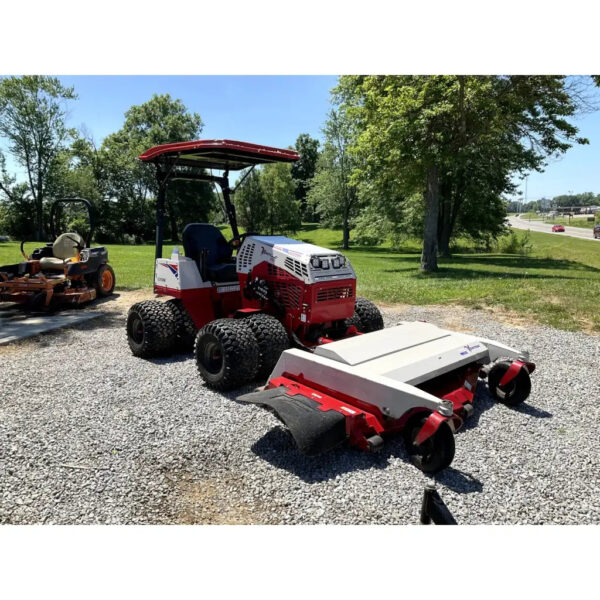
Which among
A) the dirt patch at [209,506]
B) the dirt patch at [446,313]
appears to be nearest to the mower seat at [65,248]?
the dirt patch at [446,313]

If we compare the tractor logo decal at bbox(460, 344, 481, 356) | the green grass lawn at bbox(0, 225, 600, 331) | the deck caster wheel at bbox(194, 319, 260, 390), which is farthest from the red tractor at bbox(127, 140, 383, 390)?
the green grass lawn at bbox(0, 225, 600, 331)

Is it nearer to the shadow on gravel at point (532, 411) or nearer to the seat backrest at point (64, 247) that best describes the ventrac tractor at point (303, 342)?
the shadow on gravel at point (532, 411)

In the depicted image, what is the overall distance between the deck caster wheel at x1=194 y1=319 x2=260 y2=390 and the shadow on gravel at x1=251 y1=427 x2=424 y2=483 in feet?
3.10

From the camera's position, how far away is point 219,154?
589 centimetres

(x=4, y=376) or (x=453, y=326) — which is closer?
(x=4, y=376)

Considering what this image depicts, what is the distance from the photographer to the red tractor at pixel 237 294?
4770mm

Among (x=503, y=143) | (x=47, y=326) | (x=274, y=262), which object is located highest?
(x=503, y=143)

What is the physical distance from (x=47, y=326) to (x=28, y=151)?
1259 inches

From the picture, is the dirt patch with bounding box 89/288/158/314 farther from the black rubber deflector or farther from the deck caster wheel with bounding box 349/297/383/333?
the black rubber deflector

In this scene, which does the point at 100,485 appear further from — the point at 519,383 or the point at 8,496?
the point at 519,383

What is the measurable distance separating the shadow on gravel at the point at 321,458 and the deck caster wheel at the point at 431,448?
98 mm

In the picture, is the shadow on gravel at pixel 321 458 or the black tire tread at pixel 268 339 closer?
the shadow on gravel at pixel 321 458

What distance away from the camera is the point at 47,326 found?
7.85m

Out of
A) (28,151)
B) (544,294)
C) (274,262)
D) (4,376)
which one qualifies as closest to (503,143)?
(544,294)
